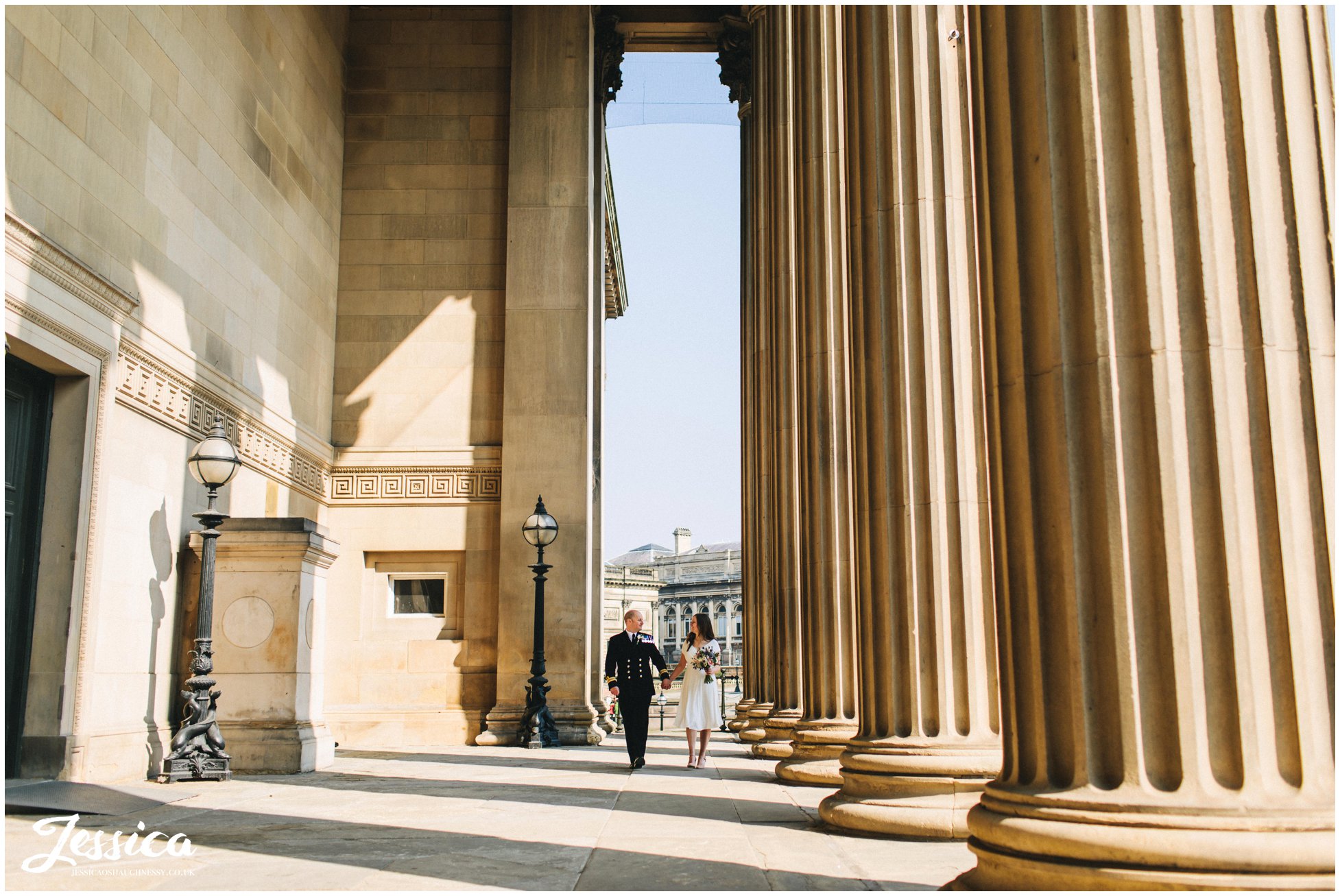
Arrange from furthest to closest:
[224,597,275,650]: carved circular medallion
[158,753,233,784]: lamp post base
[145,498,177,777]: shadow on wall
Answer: [224,597,275,650]: carved circular medallion < [145,498,177,777]: shadow on wall < [158,753,233,784]: lamp post base

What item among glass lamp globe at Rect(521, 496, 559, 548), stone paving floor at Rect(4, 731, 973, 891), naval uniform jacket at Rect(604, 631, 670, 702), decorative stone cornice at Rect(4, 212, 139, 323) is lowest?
stone paving floor at Rect(4, 731, 973, 891)

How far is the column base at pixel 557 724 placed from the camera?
18.4m

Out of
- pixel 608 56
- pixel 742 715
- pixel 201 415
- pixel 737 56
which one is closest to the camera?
pixel 201 415

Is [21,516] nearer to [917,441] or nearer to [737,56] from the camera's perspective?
[917,441]

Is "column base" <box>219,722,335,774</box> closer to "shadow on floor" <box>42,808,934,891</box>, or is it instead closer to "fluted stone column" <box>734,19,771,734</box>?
"shadow on floor" <box>42,808,934,891</box>

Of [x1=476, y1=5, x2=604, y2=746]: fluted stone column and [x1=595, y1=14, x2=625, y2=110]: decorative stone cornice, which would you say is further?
[x1=595, y1=14, x2=625, y2=110]: decorative stone cornice

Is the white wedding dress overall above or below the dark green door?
below

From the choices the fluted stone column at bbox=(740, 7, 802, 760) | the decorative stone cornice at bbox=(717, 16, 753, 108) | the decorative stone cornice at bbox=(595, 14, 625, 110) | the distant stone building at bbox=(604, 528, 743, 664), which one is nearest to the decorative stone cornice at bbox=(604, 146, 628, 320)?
the decorative stone cornice at bbox=(595, 14, 625, 110)

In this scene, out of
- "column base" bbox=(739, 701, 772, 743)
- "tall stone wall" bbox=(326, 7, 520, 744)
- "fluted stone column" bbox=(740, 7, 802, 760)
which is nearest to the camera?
"fluted stone column" bbox=(740, 7, 802, 760)

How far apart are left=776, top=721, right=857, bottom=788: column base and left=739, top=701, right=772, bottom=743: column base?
5.64m

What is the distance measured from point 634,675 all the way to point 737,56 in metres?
15.7

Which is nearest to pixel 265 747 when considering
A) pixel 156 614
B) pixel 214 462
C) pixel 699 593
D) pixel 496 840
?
pixel 156 614

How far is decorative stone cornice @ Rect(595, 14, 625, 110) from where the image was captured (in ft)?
76.4

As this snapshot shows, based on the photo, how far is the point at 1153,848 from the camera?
12.0 feet
